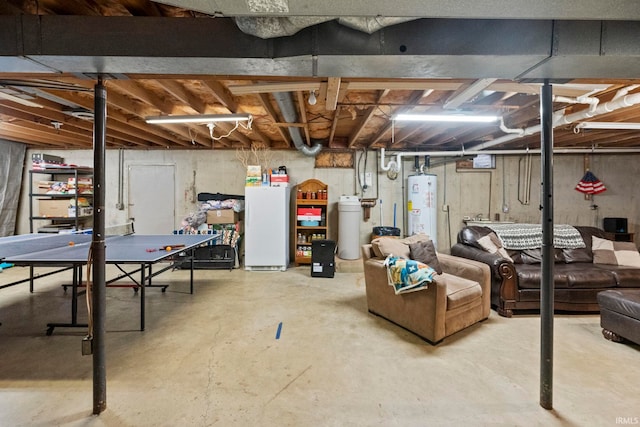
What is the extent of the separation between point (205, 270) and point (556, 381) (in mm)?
4877

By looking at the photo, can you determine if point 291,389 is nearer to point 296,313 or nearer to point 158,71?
point 296,313

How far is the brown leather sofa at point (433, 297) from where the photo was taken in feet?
7.85

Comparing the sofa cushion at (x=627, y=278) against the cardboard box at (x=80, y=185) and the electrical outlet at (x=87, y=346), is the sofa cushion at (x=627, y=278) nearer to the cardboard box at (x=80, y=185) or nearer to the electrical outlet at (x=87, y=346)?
the electrical outlet at (x=87, y=346)

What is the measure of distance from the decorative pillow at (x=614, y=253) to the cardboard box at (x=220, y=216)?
5653 mm

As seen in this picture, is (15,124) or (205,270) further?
(205,270)

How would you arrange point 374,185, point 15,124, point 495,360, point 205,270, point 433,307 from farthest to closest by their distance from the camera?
1. point 374,185
2. point 205,270
3. point 15,124
4. point 433,307
5. point 495,360

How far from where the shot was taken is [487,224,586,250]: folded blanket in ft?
12.3

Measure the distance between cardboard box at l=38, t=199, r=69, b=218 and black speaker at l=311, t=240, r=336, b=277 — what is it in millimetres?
4861

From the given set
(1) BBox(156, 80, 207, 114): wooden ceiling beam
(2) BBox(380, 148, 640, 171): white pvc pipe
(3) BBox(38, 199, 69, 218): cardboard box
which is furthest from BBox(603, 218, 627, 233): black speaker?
(3) BBox(38, 199, 69, 218): cardboard box

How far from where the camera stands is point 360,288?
4.04 m

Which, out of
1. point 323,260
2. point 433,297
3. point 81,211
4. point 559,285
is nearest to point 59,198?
point 81,211

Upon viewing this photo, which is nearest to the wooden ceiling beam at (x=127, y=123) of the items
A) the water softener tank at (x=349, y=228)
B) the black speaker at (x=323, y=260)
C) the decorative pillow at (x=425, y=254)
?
the black speaker at (x=323, y=260)

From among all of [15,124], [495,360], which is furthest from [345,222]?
[15,124]

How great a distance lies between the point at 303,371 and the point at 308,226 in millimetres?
3350
